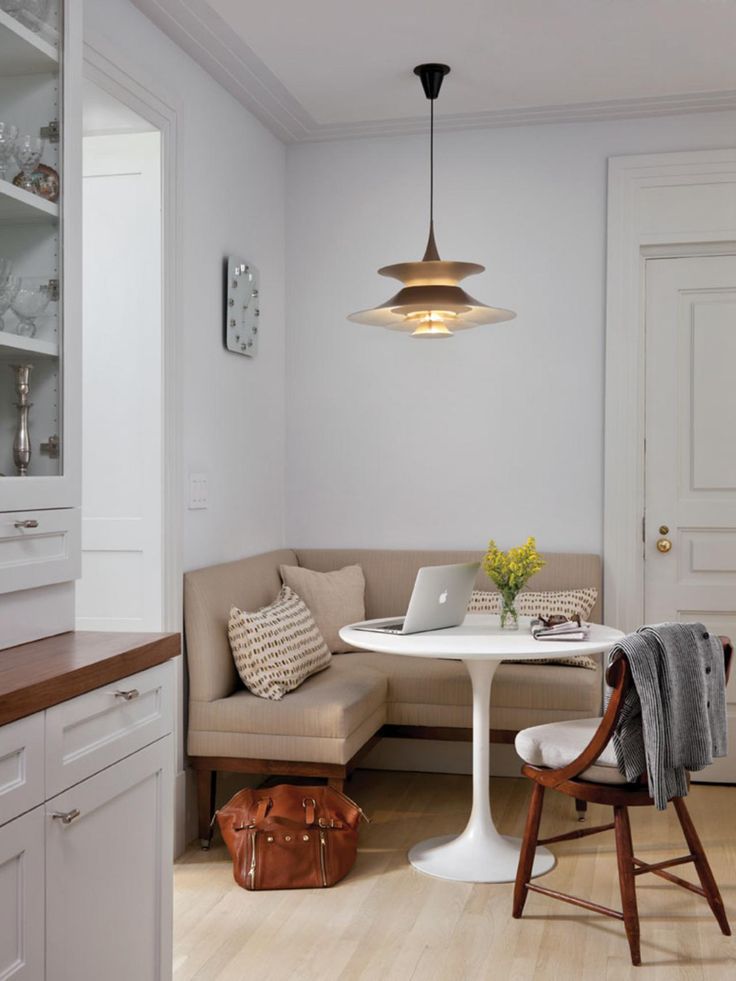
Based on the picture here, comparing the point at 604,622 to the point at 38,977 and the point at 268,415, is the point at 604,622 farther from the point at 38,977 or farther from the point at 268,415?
the point at 38,977

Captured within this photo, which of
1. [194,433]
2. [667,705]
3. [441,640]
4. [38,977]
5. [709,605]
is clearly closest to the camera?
[38,977]

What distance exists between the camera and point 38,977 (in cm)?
170

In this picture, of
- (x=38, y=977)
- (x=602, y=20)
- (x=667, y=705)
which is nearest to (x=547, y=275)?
(x=602, y=20)

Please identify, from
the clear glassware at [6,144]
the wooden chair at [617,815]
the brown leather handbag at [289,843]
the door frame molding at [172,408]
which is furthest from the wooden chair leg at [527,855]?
the clear glassware at [6,144]

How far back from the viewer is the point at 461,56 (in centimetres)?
371

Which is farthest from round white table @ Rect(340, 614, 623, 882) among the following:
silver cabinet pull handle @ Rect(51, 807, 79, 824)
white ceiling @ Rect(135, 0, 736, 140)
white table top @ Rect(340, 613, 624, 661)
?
white ceiling @ Rect(135, 0, 736, 140)

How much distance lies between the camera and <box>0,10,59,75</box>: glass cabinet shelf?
2.08 meters

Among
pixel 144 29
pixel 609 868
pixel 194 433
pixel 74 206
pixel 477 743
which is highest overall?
pixel 144 29

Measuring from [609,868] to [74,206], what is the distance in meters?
2.46

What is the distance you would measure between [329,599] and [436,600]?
1.02 meters

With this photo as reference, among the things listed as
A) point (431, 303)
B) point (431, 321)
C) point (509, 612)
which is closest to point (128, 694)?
point (509, 612)

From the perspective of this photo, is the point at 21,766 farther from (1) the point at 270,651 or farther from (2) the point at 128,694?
(1) the point at 270,651

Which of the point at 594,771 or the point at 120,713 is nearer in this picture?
the point at 120,713

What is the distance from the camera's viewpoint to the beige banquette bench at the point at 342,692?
10.9ft
